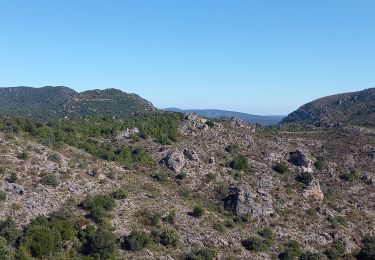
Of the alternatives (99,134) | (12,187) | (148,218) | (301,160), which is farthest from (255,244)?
(99,134)

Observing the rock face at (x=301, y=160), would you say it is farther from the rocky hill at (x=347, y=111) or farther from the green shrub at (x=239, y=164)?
the rocky hill at (x=347, y=111)

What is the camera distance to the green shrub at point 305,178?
66.2m

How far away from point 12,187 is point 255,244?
26978 mm

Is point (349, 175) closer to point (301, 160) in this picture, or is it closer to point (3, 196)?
point (301, 160)

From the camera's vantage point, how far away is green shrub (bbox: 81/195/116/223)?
4603cm

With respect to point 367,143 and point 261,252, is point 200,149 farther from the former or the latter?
point 367,143

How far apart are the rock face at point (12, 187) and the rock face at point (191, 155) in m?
26.9

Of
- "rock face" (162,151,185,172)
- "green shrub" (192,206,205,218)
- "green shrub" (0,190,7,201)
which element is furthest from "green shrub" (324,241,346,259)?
"green shrub" (0,190,7,201)

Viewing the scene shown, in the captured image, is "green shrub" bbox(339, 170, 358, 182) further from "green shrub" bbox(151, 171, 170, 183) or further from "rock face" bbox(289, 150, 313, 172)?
"green shrub" bbox(151, 171, 170, 183)

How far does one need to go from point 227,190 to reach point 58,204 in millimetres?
23145

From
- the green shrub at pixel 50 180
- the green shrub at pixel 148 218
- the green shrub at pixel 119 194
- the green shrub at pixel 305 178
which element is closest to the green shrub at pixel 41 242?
the green shrub at pixel 50 180

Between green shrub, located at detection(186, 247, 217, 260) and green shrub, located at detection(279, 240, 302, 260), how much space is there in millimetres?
8123

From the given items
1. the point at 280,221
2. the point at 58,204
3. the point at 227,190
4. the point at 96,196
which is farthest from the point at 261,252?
the point at 58,204

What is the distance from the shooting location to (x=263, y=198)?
193 ft
